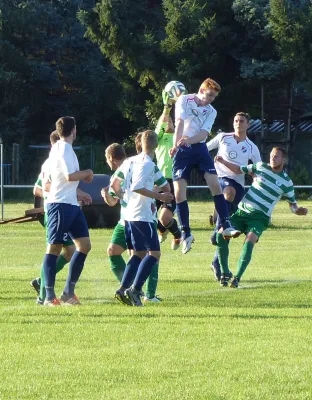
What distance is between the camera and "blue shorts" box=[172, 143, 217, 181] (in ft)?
44.0

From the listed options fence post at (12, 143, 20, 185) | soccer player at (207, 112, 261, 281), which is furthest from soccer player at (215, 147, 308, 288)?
fence post at (12, 143, 20, 185)

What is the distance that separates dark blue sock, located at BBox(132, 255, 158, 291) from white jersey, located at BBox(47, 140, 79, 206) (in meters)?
0.90

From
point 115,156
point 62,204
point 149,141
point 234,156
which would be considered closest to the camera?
point 62,204

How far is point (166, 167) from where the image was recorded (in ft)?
50.8

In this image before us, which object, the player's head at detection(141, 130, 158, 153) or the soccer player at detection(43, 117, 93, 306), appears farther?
the player's head at detection(141, 130, 158, 153)

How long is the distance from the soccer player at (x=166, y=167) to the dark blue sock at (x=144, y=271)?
8.50 feet

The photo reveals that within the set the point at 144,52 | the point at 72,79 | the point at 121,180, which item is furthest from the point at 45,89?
the point at 121,180

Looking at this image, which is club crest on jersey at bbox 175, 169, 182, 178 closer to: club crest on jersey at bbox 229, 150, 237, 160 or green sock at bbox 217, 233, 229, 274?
green sock at bbox 217, 233, 229, 274

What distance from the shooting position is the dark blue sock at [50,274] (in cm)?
1123

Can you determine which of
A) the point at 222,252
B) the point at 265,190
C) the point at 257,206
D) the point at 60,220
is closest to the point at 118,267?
the point at 60,220

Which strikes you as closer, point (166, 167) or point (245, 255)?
point (245, 255)

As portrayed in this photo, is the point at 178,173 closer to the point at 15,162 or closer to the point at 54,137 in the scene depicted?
the point at 54,137

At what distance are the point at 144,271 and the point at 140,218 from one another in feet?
1.76

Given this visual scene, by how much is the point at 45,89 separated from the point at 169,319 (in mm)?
42077
